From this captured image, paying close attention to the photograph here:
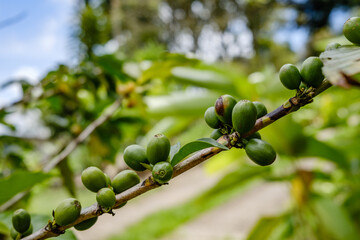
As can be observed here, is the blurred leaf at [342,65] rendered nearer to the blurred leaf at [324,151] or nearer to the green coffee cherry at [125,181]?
the green coffee cherry at [125,181]

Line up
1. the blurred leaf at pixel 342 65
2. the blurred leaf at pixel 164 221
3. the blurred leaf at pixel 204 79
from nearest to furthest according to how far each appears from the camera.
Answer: the blurred leaf at pixel 342 65 < the blurred leaf at pixel 204 79 < the blurred leaf at pixel 164 221

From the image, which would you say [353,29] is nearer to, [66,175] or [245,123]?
[245,123]

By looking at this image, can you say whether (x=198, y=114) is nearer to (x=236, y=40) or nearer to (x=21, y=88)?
(x=21, y=88)

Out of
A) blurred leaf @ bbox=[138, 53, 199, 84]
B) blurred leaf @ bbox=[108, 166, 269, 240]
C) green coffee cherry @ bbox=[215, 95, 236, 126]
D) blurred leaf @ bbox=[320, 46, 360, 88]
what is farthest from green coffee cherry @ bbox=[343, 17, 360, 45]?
blurred leaf @ bbox=[108, 166, 269, 240]

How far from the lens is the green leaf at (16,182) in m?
0.42

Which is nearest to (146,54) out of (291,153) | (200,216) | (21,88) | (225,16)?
→ (21,88)

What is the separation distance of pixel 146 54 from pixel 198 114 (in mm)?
291

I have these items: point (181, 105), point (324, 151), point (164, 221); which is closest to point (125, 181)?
point (181, 105)

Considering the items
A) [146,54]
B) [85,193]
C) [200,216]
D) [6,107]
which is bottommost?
[200,216]

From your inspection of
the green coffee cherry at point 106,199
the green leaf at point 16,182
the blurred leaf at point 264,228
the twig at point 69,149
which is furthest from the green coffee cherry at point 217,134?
the blurred leaf at point 264,228

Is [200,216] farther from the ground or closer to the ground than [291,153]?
closer to the ground

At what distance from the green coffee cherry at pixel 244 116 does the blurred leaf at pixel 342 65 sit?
67 mm

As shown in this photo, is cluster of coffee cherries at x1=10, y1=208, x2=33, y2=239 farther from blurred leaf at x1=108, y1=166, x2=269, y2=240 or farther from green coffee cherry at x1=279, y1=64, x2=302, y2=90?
blurred leaf at x1=108, y1=166, x2=269, y2=240

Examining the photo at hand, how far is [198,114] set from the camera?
1.02m
